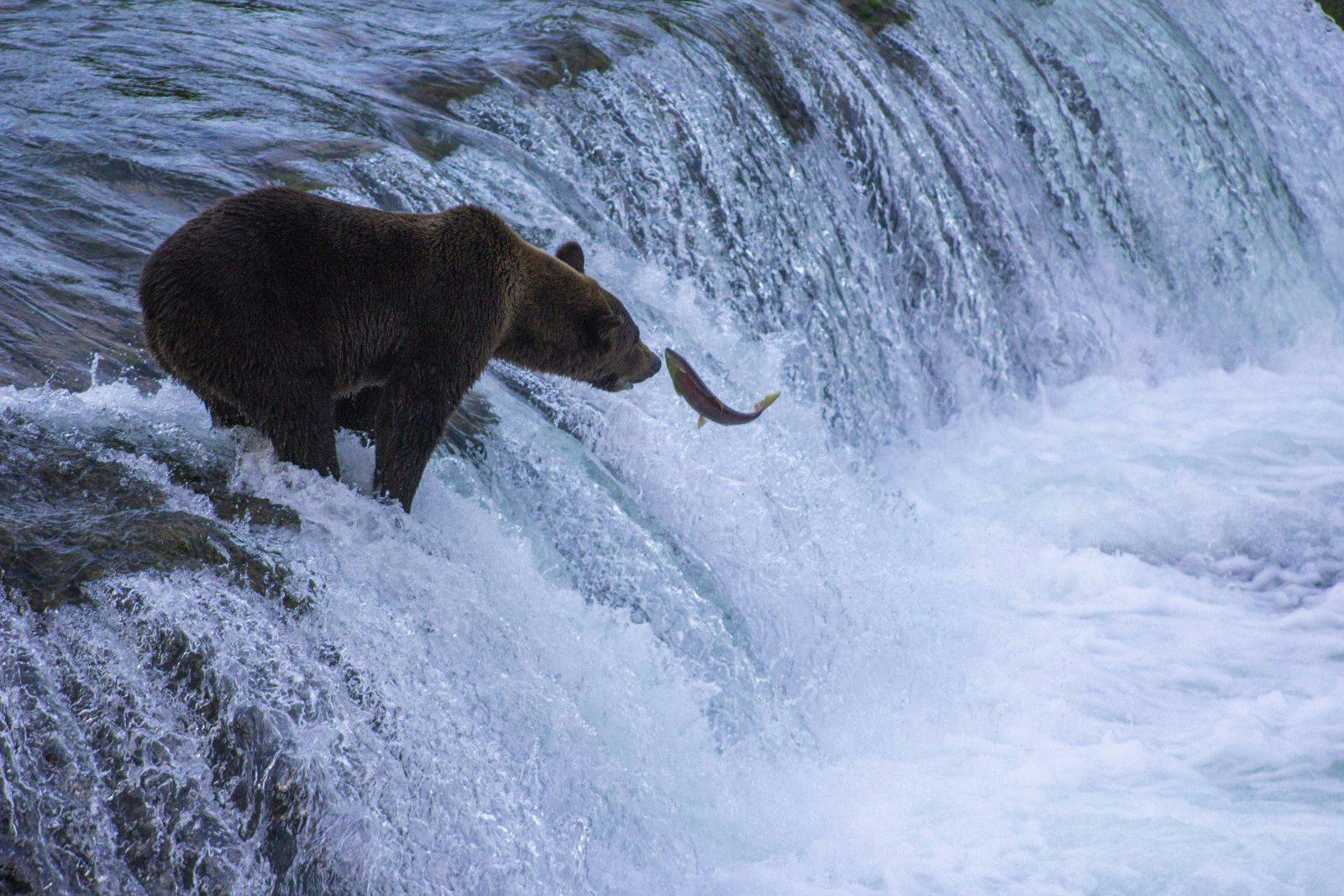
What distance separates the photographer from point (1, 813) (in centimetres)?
212

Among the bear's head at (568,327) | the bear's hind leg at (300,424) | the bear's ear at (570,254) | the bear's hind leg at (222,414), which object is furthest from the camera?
the bear's ear at (570,254)

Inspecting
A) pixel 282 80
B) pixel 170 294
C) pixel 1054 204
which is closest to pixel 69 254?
pixel 170 294

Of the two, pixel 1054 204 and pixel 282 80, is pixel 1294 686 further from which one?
pixel 282 80

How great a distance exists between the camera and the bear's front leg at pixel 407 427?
3379 millimetres

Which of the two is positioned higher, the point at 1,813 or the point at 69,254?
the point at 1,813

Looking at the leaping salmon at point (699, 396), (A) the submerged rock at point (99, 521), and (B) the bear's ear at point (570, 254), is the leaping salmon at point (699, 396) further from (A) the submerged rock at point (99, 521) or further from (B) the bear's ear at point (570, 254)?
(A) the submerged rock at point (99, 521)

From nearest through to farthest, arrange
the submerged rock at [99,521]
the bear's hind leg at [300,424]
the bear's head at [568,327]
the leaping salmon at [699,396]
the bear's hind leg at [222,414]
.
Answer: the submerged rock at [99,521]
the bear's hind leg at [300,424]
the bear's hind leg at [222,414]
the bear's head at [568,327]
the leaping salmon at [699,396]

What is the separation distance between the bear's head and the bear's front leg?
1.69 ft

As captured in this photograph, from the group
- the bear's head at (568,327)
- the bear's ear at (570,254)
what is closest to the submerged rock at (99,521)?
the bear's head at (568,327)

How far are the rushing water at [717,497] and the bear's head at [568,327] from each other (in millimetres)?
340

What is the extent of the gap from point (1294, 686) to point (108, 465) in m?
4.60

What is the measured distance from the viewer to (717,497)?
4.88 metres

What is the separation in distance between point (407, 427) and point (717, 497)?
175 cm

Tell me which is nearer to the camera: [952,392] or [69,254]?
[69,254]
